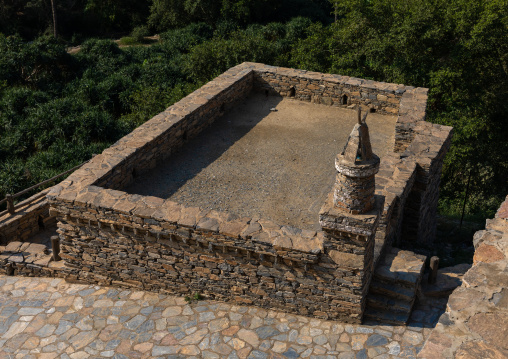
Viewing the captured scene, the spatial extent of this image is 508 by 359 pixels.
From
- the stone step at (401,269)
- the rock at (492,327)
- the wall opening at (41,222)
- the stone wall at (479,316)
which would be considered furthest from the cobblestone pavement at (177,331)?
the wall opening at (41,222)

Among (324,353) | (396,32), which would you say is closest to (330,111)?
(396,32)

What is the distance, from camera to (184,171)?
11.1 m

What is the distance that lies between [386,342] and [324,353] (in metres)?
0.91

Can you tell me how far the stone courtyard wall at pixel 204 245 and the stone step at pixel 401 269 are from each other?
278mm

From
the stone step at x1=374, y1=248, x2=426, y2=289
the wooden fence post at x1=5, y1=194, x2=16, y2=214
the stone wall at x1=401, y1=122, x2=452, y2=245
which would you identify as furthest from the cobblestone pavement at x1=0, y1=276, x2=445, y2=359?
the wooden fence post at x1=5, y1=194, x2=16, y2=214

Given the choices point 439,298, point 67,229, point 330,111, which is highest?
point 330,111

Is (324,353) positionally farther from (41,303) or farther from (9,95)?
(9,95)

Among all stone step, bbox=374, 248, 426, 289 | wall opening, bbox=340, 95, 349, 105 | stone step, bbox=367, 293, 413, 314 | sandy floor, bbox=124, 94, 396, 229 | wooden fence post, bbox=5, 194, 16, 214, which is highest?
wall opening, bbox=340, 95, 349, 105

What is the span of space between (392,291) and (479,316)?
12.4 feet

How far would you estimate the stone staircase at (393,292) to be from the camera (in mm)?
8320

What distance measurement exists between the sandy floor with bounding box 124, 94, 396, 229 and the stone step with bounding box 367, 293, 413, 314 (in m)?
1.53

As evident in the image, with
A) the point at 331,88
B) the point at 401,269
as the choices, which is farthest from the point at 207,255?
the point at 331,88

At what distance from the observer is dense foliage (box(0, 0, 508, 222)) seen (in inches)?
699

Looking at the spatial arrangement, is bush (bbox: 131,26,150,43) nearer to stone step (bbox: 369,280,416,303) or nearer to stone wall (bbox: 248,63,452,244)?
stone wall (bbox: 248,63,452,244)
